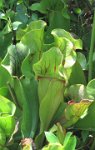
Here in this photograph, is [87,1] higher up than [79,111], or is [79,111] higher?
[87,1]

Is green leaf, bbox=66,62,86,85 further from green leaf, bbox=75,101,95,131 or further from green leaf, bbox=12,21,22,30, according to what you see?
green leaf, bbox=12,21,22,30

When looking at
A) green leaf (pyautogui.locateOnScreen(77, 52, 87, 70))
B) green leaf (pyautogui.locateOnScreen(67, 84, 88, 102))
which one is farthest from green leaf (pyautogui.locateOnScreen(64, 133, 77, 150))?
green leaf (pyautogui.locateOnScreen(77, 52, 87, 70))

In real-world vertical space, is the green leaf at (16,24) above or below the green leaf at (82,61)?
above

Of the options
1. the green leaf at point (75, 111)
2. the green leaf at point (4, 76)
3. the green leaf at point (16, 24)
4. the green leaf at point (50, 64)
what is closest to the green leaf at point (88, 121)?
the green leaf at point (75, 111)

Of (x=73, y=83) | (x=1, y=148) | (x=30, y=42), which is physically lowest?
(x=1, y=148)

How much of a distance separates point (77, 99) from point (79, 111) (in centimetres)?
9

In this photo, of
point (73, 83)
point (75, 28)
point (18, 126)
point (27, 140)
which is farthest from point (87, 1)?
point (27, 140)

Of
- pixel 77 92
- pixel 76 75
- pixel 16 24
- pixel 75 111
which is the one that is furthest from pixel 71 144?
pixel 16 24

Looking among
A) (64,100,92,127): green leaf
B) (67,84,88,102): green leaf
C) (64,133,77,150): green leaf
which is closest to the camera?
(64,133,77,150): green leaf

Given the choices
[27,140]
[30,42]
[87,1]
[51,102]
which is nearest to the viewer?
[27,140]

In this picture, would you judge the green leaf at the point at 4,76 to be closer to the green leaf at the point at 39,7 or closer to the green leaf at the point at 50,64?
the green leaf at the point at 50,64

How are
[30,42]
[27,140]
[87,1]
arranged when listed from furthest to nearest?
[87,1] < [30,42] < [27,140]

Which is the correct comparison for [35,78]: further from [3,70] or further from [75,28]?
[75,28]

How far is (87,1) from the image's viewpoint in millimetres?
1691
